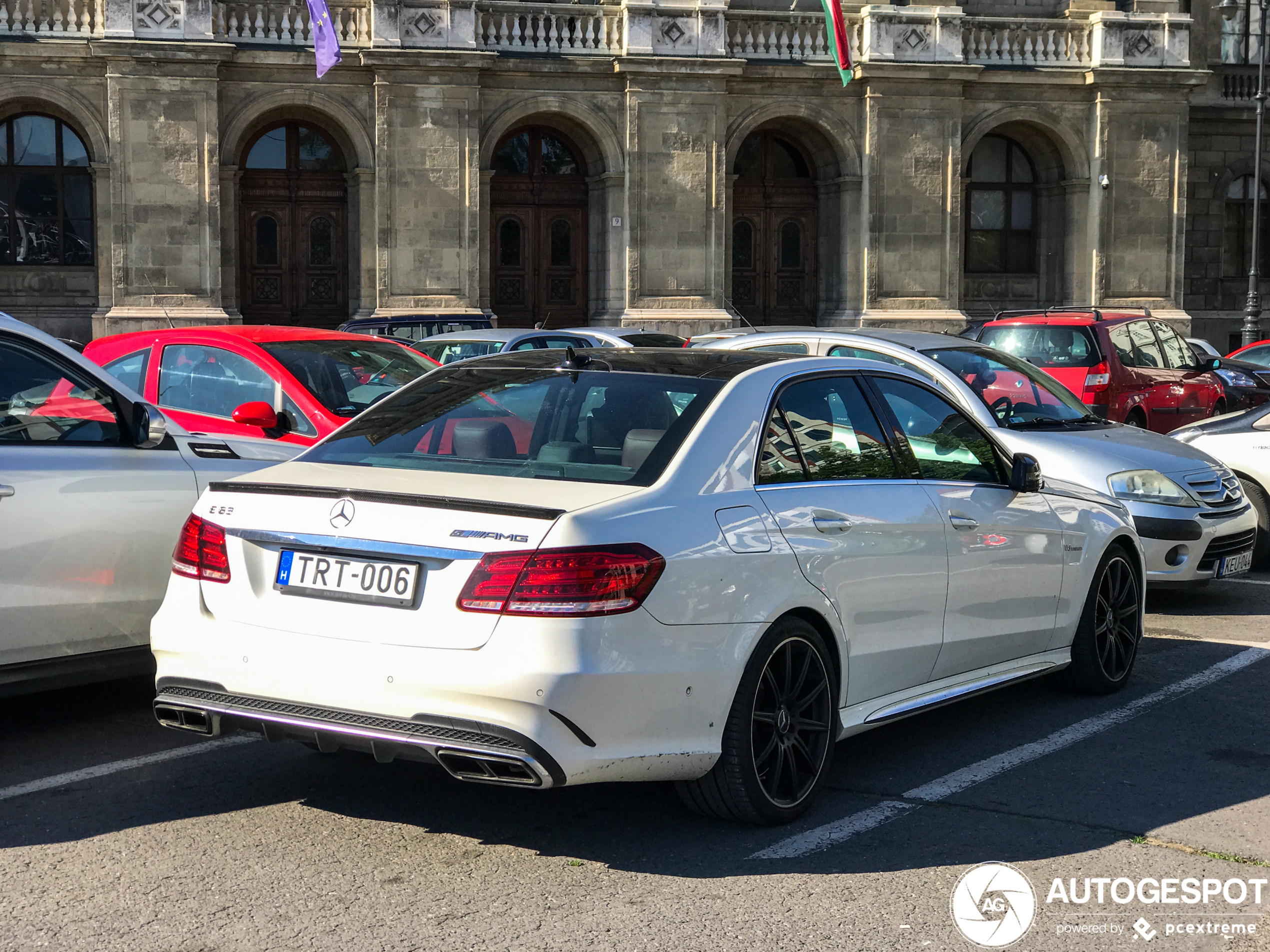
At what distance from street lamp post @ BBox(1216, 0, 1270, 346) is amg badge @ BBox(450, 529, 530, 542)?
95.6ft

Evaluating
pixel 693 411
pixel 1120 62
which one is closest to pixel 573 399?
pixel 693 411

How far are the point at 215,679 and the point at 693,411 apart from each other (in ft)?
5.77

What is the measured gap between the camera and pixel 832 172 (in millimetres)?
30266

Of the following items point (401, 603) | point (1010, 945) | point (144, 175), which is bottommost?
point (1010, 945)

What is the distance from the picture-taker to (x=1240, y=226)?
116 ft

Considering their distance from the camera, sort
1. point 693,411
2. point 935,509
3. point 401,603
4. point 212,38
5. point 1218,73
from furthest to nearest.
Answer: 1. point 1218,73
2. point 212,38
3. point 935,509
4. point 693,411
5. point 401,603

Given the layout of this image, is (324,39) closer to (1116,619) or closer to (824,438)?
(1116,619)

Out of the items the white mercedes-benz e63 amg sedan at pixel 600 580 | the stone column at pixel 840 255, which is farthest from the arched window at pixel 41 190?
the white mercedes-benz e63 amg sedan at pixel 600 580

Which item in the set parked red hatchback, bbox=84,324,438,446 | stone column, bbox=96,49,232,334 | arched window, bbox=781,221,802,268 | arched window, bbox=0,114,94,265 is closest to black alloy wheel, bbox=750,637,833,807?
parked red hatchback, bbox=84,324,438,446

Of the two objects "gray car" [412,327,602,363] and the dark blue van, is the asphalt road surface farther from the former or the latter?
the dark blue van

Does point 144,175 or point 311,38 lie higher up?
point 311,38

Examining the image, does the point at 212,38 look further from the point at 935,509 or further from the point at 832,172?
the point at 935,509

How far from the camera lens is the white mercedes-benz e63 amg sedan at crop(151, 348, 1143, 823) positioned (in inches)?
169

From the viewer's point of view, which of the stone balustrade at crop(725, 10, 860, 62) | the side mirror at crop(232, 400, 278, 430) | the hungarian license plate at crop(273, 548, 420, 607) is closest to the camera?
the hungarian license plate at crop(273, 548, 420, 607)
